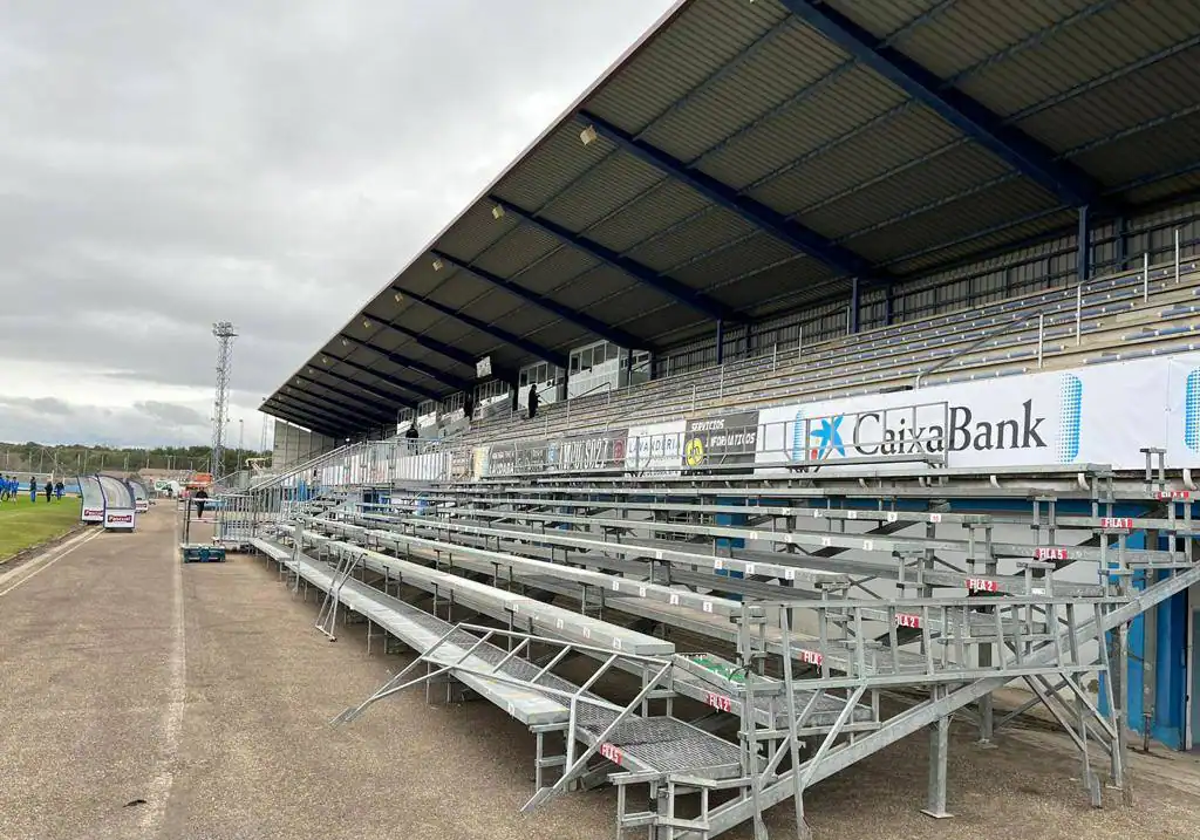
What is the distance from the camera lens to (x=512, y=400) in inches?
1404

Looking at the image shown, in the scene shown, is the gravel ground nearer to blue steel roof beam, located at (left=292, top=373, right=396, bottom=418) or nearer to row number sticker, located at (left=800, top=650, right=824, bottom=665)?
row number sticker, located at (left=800, top=650, right=824, bottom=665)

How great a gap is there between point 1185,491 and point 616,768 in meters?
4.88

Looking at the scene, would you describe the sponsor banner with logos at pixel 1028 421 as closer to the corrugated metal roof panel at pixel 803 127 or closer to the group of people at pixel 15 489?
the corrugated metal roof panel at pixel 803 127

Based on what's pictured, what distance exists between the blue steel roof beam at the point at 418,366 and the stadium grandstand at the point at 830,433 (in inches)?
502

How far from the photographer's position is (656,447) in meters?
15.1

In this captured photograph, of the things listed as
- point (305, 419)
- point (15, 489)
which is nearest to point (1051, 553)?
point (15, 489)

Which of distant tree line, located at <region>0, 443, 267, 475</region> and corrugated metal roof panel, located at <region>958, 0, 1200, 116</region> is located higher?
corrugated metal roof panel, located at <region>958, 0, 1200, 116</region>

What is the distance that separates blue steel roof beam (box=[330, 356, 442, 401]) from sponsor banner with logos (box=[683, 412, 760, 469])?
3135 centimetres

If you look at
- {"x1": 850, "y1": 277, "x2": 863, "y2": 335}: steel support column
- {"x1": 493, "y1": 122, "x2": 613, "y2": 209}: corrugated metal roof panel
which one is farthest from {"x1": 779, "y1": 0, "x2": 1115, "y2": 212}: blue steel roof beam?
{"x1": 493, "y1": 122, "x2": 613, "y2": 209}: corrugated metal roof panel

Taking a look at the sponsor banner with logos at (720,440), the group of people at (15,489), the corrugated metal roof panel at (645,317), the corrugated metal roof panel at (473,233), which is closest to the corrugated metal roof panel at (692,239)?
the corrugated metal roof panel at (645,317)

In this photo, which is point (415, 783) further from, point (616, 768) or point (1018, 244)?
point (1018, 244)

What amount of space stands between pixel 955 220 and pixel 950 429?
7.86 metres

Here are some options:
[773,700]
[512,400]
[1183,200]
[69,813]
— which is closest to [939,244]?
[1183,200]

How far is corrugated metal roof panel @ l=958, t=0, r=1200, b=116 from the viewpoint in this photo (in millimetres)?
10156
